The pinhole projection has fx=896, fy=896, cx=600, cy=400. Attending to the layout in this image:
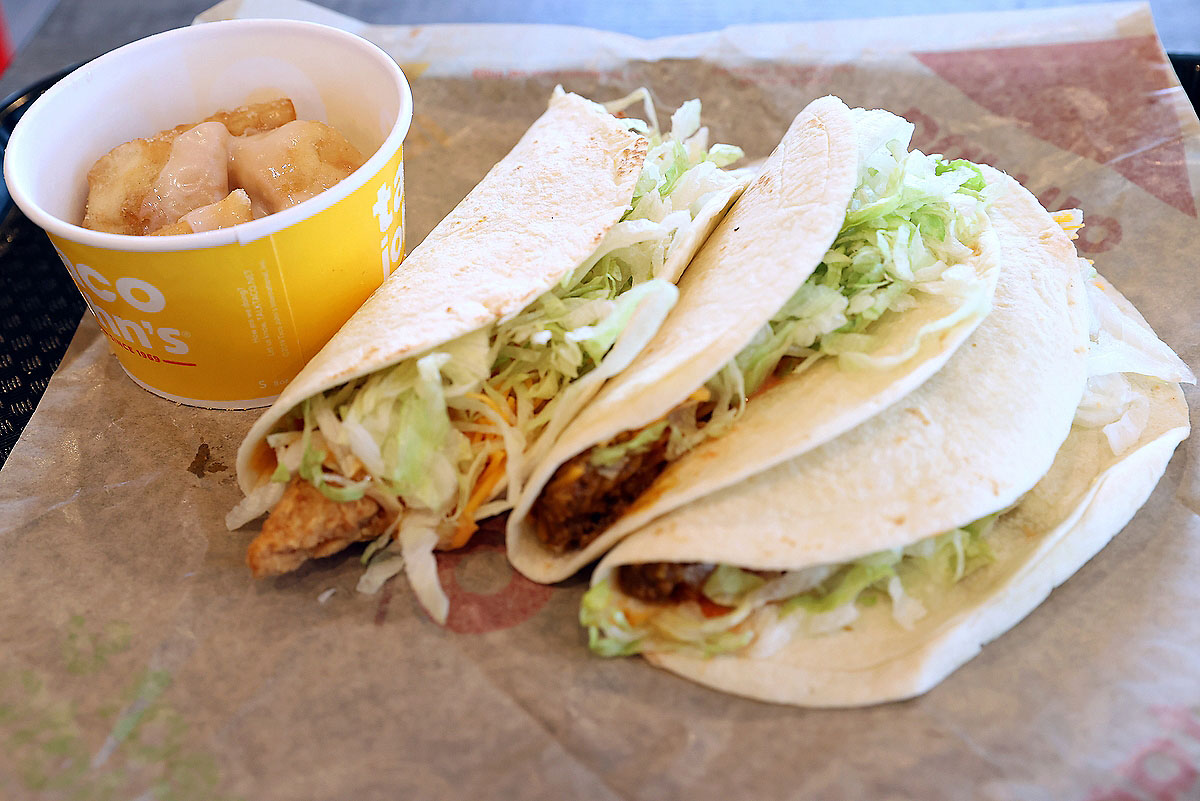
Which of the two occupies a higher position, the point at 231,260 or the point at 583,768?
the point at 231,260

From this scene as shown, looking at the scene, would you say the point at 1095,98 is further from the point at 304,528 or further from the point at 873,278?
the point at 304,528

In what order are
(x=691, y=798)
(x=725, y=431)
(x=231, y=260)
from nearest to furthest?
(x=691, y=798) → (x=725, y=431) → (x=231, y=260)

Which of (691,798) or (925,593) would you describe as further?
(925,593)

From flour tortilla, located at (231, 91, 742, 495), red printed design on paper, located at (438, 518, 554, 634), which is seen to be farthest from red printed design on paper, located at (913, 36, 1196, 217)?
red printed design on paper, located at (438, 518, 554, 634)

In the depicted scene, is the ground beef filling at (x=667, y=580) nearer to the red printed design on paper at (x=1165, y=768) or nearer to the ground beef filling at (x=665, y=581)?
the ground beef filling at (x=665, y=581)

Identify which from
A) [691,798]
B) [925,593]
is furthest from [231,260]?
[925,593]

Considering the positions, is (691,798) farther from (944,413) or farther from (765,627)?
(944,413)
